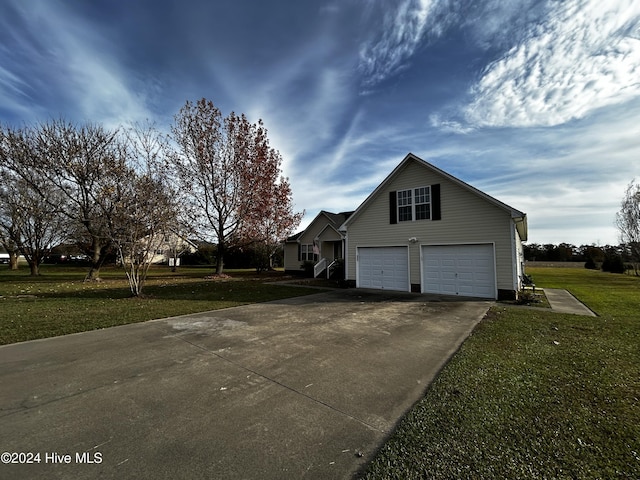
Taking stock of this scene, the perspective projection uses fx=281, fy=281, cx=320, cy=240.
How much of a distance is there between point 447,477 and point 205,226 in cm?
2207

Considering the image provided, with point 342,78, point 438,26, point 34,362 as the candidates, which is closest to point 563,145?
point 438,26

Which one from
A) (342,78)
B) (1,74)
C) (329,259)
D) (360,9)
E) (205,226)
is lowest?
(329,259)

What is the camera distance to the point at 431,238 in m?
13.2

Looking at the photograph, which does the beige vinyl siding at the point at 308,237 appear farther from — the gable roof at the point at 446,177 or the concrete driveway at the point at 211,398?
the concrete driveway at the point at 211,398

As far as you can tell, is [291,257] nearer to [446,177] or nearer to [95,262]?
[95,262]

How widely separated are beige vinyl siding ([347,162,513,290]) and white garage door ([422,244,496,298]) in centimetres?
30

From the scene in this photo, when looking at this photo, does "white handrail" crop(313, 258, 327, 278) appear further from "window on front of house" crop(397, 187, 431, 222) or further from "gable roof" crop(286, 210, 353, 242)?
"window on front of house" crop(397, 187, 431, 222)

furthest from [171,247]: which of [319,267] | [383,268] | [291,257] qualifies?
[383,268]

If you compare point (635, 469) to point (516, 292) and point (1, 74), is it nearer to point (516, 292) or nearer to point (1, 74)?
point (516, 292)

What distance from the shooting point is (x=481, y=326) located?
7.10 metres

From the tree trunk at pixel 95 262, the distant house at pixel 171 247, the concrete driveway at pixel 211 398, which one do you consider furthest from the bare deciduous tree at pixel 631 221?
the tree trunk at pixel 95 262

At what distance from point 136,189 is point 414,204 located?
45.4 ft

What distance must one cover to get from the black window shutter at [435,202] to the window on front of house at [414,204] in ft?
0.52

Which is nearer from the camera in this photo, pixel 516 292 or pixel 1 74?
pixel 1 74
